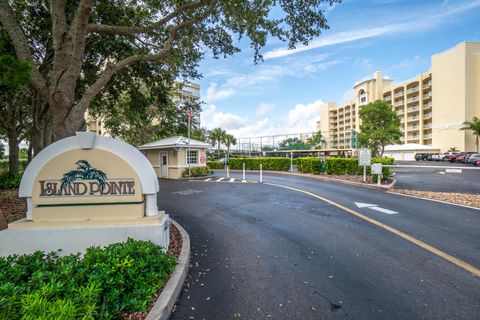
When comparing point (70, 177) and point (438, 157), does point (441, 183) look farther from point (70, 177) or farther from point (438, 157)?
point (438, 157)

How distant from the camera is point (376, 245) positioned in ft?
15.9

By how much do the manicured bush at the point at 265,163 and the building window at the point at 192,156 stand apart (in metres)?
8.09

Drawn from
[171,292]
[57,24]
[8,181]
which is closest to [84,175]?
[171,292]

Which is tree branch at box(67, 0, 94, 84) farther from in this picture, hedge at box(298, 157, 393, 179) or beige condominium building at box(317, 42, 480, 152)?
beige condominium building at box(317, 42, 480, 152)

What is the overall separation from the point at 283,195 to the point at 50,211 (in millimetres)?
8553

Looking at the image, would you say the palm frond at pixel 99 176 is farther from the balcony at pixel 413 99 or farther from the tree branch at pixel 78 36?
the balcony at pixel 413 99

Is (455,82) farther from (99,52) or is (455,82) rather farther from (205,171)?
(99,52)

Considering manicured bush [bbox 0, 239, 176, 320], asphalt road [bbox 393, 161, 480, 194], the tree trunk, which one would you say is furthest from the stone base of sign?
the tree trunk

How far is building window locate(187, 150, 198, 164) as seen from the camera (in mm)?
20355

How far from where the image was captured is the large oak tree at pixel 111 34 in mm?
6184

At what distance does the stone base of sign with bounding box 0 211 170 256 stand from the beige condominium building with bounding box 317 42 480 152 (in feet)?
112

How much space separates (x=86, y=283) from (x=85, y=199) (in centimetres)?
206

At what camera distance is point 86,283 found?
2777 millimetres

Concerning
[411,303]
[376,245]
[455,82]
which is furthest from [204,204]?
[455,82]
